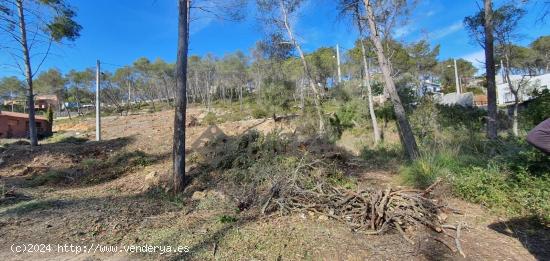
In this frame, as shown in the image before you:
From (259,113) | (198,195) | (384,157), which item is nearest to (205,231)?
(198,195)

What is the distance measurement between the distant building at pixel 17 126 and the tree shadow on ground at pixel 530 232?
24.9 meters

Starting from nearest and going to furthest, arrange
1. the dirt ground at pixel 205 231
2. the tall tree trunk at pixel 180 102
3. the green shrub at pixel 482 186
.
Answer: the dirt ground at pixel 205 231 → the green shrub at pixel 482 186 → the tall tree trunk at pixel 180 102

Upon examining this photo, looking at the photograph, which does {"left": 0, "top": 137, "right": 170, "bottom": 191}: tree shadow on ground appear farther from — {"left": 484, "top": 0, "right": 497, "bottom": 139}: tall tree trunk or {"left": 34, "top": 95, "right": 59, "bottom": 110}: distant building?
{"left": 34, "top": 95, "right": 59, "bottom": 110}: distant building

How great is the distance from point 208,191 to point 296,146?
105 inches

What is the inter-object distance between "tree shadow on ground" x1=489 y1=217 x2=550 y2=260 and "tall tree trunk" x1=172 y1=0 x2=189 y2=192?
5094 mm

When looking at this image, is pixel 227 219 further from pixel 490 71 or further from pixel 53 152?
pixel 490 71

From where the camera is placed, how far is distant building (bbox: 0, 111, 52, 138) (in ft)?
71.2

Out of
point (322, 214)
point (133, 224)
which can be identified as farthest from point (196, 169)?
point (322, 214)

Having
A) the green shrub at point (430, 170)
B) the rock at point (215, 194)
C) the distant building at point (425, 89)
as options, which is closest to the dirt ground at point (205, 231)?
the rock at point (215, 194)

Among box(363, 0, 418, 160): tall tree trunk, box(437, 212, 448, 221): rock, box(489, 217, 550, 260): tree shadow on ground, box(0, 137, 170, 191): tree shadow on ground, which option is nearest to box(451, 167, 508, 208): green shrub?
box(489, 217, 550, 260): tree shadow on ground

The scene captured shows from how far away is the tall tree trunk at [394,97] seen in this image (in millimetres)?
7297

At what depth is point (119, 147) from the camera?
10867mm

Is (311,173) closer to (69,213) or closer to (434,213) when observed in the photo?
(434,213)

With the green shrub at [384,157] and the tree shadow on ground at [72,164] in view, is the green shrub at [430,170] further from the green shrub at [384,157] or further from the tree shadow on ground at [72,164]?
the tree shadow on ground at [72,164]
